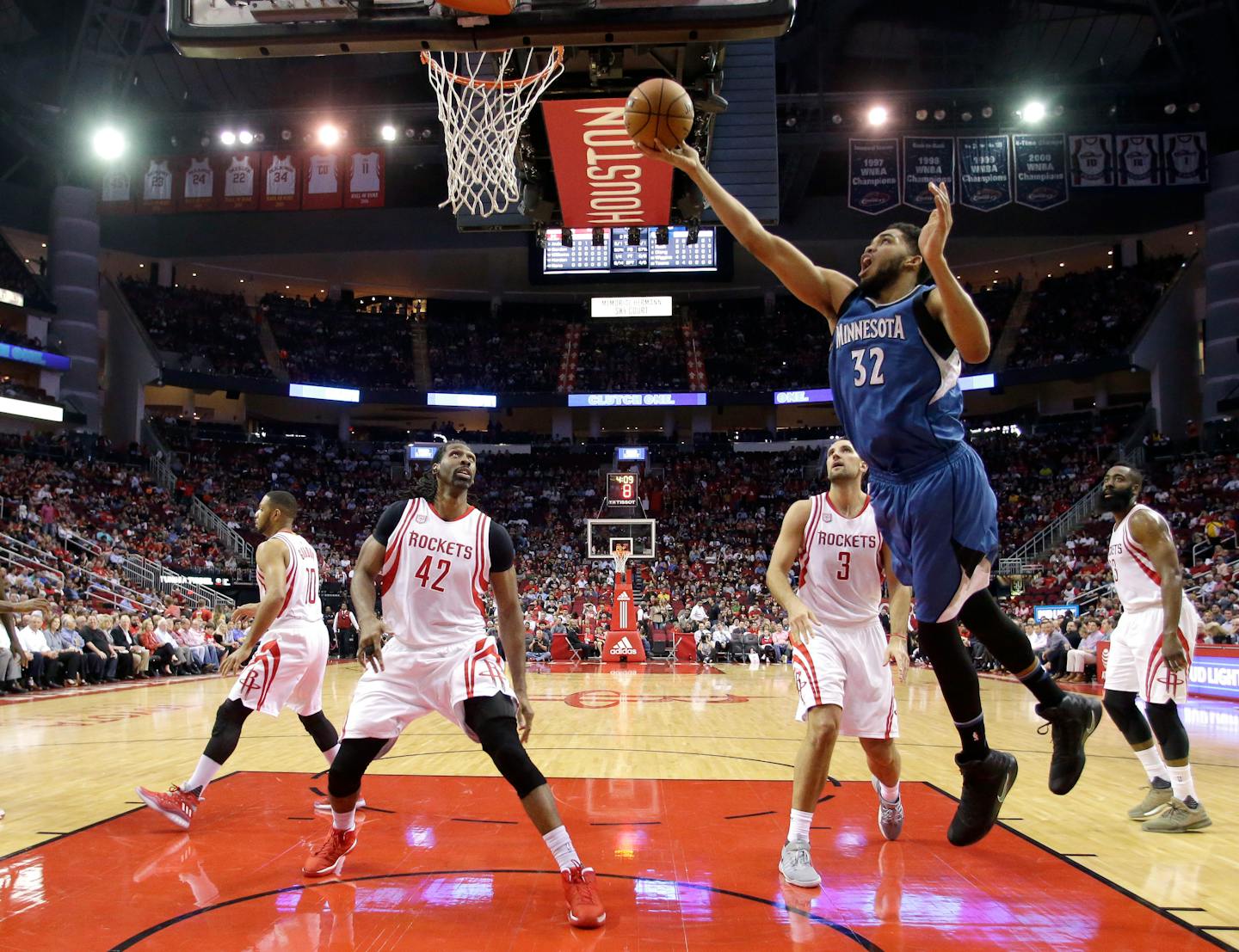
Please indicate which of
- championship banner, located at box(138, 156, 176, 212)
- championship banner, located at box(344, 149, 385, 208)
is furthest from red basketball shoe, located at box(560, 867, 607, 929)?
championship banner, located at box(138, 156, 176, 212)

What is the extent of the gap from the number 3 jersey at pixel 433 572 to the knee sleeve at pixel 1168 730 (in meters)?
4.06

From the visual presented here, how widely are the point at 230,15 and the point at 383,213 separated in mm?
32390

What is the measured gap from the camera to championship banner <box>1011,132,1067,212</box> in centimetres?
2364

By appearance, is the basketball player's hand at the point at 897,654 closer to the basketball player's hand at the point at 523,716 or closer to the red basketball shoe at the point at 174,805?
the basketball player's hand at the point at 523,716

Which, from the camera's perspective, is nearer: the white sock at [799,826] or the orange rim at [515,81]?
the white sock at [799,826]

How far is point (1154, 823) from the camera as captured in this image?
17.9ft

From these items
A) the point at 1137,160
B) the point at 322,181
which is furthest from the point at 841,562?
the point at 322,181

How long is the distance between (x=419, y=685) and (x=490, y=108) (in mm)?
8586

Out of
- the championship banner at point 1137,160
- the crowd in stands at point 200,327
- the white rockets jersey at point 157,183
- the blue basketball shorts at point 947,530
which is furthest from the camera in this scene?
the crowd in stands at point 200,327

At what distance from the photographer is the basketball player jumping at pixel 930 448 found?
3219 millimetres

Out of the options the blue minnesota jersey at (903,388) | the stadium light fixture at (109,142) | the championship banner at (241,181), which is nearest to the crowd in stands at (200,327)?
the stadium light fixture at (109,142)

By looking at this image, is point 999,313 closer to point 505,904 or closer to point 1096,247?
point 1096,247

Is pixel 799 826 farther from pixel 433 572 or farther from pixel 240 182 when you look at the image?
pixel 240 182

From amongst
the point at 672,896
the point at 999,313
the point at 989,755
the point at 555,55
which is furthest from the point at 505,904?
the point at 999,313
